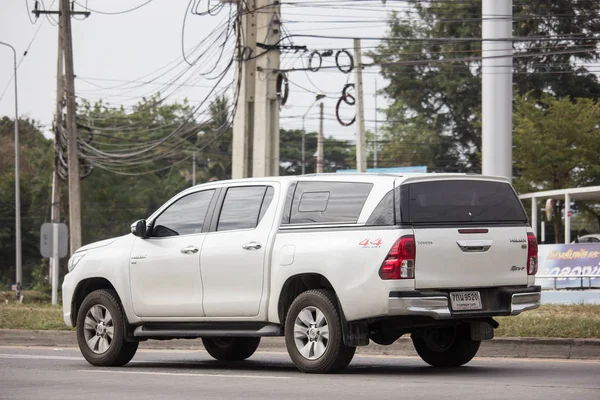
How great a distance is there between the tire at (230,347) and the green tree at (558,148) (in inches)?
1540

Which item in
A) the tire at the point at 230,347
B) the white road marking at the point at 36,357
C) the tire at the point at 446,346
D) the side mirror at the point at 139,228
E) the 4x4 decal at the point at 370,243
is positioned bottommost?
the white road marking at the point at 36,357

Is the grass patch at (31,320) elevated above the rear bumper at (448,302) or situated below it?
below

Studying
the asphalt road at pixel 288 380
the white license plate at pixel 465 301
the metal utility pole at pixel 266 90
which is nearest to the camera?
the asphalt road at pixel 288 380

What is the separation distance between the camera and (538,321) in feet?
49.1

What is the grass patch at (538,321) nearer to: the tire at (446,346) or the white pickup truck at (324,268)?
the tire at (446,346)

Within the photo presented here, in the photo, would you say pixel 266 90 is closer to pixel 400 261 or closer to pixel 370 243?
pixel 370 243

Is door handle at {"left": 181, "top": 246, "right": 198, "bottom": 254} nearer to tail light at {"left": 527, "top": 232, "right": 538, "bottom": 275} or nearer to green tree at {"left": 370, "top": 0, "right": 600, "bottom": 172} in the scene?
tail light at {"left": 527, "top": 232, "right": 538, "bottom": 275}

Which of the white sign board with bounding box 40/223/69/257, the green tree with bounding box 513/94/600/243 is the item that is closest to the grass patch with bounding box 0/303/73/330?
the white sign board with bounding box 40/223/69/257

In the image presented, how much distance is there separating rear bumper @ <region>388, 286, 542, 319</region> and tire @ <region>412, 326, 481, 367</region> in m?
0.94

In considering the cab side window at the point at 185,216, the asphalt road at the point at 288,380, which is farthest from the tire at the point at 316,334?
the cab side window at the point at 185,216

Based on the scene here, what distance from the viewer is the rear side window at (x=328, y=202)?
35.4ft

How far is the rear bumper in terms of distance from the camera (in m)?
10.2

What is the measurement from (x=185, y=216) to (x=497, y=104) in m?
11.7

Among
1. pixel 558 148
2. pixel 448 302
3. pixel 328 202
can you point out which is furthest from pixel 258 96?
pixel 558 148
